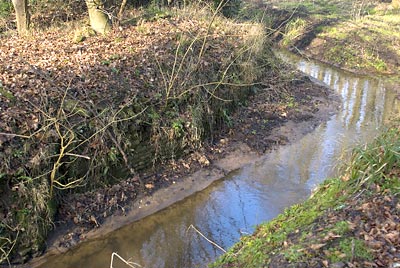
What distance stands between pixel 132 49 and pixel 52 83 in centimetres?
259

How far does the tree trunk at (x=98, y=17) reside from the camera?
10.4 metres

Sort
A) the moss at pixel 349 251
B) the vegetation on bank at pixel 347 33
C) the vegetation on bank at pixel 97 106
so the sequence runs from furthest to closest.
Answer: the vegetation on bank at pixel 347 33
the vegetation on bank at pixel 97 106
the moss at pixel 349 251

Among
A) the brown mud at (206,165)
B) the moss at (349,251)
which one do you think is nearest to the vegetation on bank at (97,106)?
the brown mud at (206,165)

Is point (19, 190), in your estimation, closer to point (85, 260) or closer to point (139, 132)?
point (85, 260)

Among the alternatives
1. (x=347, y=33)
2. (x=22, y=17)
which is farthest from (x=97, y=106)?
(x=347, y=33)

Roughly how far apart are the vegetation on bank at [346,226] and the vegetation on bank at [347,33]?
33.2ft

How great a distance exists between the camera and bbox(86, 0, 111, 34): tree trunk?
1037cm

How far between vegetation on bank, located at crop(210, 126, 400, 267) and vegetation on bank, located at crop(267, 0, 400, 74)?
10110mm

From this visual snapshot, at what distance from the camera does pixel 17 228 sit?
19.6 ft

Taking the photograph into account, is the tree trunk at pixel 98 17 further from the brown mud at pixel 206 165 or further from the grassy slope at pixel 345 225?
the grassy slope at pixel 345 225

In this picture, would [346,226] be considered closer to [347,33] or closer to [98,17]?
[98,17]

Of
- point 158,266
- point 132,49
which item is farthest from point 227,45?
point 158,266

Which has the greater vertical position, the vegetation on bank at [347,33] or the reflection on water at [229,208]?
the vegetation on bank at [347,33]

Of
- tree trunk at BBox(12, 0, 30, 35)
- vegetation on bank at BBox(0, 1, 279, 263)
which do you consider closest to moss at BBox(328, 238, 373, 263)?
vegetation on bank at BBox(0, 1, 279, 263)
